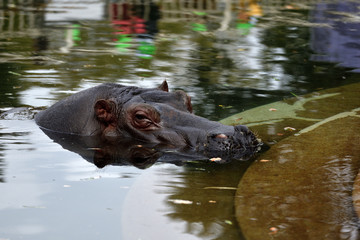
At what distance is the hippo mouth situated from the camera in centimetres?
635

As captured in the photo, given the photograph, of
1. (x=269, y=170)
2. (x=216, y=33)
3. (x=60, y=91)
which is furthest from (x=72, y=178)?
(x=216, y=33)

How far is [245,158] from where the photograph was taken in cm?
636

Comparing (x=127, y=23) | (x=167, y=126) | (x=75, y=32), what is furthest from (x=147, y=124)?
(x=127, y=23)

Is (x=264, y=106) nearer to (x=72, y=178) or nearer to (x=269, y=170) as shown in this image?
(x=269, y=170)

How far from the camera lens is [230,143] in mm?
6340

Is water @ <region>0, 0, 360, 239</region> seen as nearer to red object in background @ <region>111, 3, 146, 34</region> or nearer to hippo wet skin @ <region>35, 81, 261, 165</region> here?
red object in background @ <region>111, 3, 146, 34</region>

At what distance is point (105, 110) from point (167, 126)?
2.22 feet

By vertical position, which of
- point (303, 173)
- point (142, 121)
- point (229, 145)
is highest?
point (142, 121)

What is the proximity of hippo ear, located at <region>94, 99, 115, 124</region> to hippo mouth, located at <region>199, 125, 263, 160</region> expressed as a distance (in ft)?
3.55

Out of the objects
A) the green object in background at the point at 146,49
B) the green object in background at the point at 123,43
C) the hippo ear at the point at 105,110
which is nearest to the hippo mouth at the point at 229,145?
the hippo ear at the point at 105,110

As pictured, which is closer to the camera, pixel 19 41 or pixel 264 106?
pixel 264 106

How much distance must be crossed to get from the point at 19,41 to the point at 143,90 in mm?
6373

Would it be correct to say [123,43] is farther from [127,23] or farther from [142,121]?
[142,121]

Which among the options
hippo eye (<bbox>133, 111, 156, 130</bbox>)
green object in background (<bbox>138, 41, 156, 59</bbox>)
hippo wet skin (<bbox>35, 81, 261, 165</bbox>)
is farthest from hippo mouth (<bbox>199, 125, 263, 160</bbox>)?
green object in background (<bbox>138, 41, 156, 59</bbox>)
